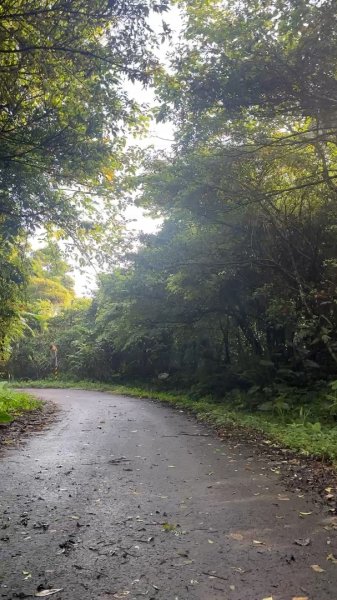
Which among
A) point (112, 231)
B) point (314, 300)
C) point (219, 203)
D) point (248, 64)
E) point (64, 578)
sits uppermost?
point (248, 64)

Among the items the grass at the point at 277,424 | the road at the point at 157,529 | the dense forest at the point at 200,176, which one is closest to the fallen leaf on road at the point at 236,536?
the road at the point at 157,529

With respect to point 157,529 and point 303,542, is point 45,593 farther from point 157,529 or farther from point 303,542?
point 303,542

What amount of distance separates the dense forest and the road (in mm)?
4950

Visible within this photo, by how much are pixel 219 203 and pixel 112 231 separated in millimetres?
2715

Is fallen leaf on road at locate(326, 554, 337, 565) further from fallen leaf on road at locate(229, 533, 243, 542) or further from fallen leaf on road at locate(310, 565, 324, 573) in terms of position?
fallen leaf on road at locate(229, 533, 243, 542)

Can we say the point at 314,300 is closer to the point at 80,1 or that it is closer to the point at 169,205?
the point at 169,205

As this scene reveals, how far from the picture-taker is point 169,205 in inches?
443

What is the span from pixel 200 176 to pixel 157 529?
7700mm

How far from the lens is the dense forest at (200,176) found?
637 cm

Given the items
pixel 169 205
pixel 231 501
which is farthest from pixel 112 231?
pixel 231 501

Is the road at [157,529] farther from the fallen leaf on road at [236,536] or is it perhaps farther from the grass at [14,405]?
the grass at [14,405]

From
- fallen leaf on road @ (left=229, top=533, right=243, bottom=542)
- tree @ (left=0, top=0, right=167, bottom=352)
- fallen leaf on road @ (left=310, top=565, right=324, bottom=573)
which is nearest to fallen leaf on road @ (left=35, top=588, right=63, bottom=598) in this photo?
fallen leaf on road @ (left=229, top=533, right=243, bottom=542)

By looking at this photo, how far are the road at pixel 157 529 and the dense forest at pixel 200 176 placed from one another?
495 centimetres

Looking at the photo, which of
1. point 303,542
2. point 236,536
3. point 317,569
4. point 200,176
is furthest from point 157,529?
point 200,176
